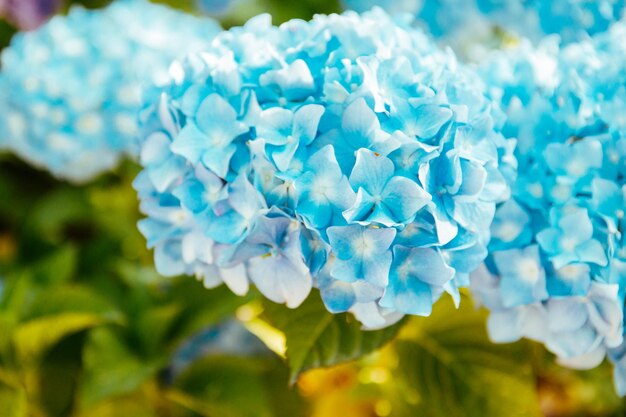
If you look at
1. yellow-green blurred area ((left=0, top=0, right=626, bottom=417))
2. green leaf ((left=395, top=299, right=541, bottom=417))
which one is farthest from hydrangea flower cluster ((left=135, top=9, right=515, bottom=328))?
green leaf ((left=395, top=299, right=541, bottom=417))

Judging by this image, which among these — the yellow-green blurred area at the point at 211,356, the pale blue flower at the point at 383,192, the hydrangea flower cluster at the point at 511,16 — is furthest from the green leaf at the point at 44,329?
the hydrangea flower cluster at the point at 511,16

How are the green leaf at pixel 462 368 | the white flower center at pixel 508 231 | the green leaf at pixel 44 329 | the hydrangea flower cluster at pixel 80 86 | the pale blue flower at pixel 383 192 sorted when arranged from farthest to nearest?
the hydrangea flower cluster at pixel 80 86, the green leaf at pixel 44 329, the green leaf at pixel 462 368, the white flower center at pixel 508 231, the pale blue flower at pixel 383 192

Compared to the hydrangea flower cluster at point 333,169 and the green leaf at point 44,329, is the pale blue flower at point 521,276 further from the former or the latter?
the green leaf at point 44,329

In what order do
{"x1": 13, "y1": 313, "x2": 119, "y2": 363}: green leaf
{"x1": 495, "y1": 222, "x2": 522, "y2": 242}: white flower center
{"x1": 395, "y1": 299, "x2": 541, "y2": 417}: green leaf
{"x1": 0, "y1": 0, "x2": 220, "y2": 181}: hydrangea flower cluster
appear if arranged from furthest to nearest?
{"x1": 0, "y1": 0, "x2": 220, "y2": 181}: hydrangea flower cluster < {"x1": 13, "y1": 313, "x2": 119, "y2": 363}: green leaf < {"x1": 395, "y1": 299, "x2": 541, "y2": 417}: green leaf < {"x1": 495, "y1": 222, "x2": 522, "y2": 242}: white flower center

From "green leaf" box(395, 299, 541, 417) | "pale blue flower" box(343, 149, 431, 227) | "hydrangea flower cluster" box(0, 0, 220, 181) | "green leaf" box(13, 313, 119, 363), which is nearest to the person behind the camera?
"pale blue flower" box(343, 149, 431, 227)

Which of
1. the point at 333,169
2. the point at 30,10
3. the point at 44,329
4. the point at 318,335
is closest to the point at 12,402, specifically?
the point at 44,329

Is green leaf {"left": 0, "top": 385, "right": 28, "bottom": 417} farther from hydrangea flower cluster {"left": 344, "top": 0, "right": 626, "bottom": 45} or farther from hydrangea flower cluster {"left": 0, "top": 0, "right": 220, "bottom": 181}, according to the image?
hydrangea flower cluster {"left": 344, "top": 0, "right": 626, "bottom": 45}

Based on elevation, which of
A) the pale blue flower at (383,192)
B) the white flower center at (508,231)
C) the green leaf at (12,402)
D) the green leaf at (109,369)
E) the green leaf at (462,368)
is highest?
the pale blue flower at (383,192)
